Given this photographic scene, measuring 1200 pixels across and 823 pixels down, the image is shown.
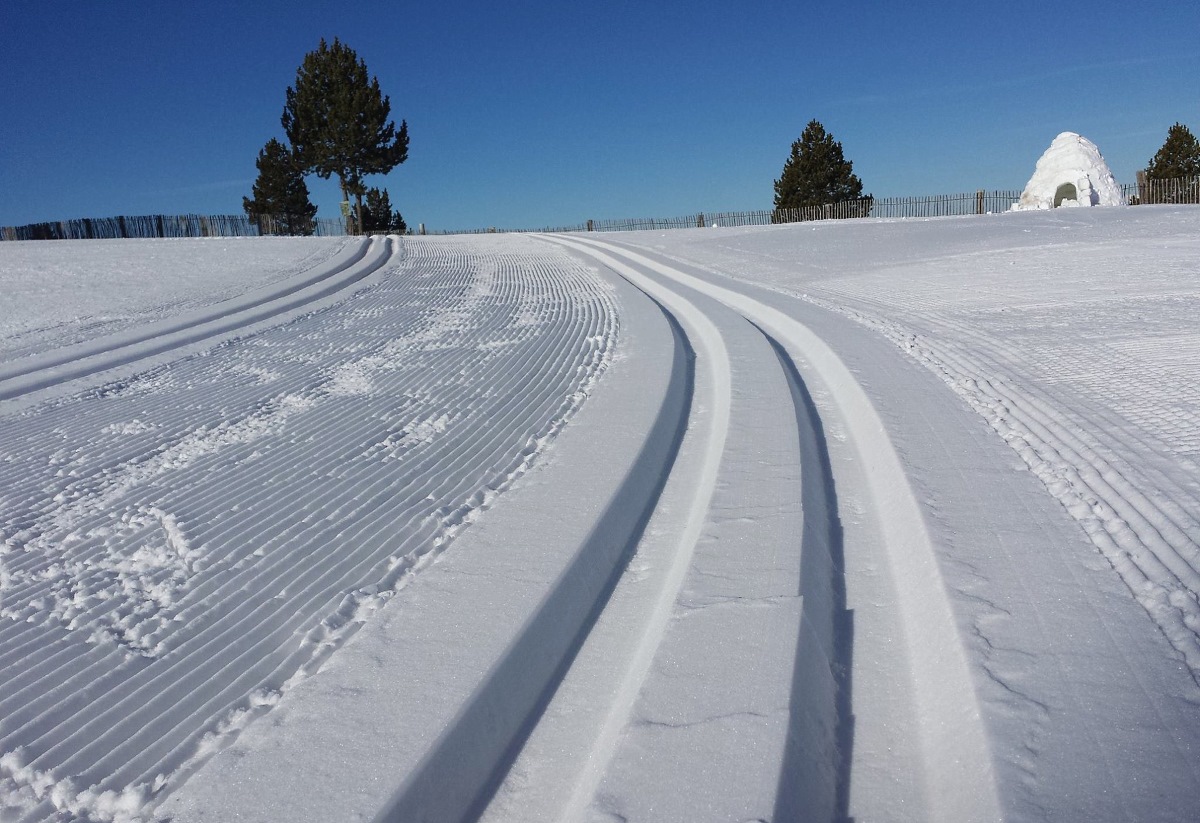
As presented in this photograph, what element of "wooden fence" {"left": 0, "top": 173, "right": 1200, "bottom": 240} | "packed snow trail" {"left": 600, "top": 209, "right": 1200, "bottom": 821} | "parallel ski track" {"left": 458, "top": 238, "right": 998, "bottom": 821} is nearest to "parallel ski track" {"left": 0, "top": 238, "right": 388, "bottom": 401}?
"parallel ski track" {"left": 458, "top": 238, "right": 998, "bottom": 821}

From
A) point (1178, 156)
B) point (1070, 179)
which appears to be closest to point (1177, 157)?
point (1178, 156)

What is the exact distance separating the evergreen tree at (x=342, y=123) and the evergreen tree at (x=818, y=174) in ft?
74.2

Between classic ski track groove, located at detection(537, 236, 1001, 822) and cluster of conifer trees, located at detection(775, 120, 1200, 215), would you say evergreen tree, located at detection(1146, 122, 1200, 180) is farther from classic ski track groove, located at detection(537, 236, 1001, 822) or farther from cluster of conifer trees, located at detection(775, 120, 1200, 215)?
classic ski track groove, located at detection(537, 236, 1001, 822)

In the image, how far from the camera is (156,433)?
408cm

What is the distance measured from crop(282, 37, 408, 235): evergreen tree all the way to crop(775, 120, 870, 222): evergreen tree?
74.2 feet

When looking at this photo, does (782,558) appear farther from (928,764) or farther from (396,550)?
(396,550)

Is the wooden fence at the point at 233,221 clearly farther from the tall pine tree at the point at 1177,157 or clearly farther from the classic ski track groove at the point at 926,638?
the classic ski track groove at the point at 926,638

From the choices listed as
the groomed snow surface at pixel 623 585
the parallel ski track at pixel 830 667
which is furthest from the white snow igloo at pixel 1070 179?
the parallel ski track at pixel 830 667

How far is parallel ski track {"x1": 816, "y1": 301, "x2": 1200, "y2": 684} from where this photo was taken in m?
2.03

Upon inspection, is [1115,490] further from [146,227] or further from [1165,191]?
[146,227]

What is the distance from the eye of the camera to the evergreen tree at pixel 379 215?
48.8 meters

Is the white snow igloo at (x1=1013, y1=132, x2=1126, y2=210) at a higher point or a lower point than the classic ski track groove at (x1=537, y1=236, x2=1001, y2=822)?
higher

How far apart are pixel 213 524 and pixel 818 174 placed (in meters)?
45.8

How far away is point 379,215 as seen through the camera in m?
51.6
